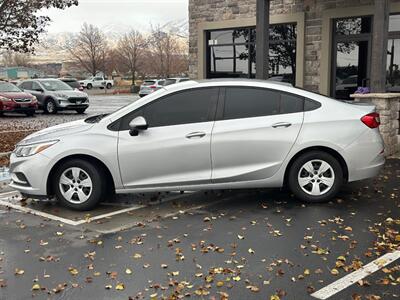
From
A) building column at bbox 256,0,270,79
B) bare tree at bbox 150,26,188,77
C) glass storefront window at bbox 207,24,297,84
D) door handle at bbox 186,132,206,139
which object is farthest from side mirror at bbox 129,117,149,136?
bare tree at bbox 150,26,188,77

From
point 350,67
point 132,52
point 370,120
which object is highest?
point 132,52

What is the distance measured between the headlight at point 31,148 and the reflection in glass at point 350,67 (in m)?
9.49

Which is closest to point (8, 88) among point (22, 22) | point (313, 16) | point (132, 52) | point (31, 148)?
point (22, 22)

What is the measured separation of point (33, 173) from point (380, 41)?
6.85 meters

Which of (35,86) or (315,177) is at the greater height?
(35,86)

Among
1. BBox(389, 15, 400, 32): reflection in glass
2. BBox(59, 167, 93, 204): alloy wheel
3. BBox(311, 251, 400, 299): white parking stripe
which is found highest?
BBox(389, 15, 400, 32): reflection in glass

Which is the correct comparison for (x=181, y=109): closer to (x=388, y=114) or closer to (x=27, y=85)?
(x=388, y=114)

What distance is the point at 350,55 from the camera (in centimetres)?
1344

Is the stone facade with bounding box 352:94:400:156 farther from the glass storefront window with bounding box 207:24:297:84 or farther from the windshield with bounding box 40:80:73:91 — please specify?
the windshield with bounding box 40:80:73:91

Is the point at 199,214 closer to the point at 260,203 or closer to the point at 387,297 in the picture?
the point at 260,203

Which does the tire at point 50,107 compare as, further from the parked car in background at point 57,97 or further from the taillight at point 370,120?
the taillight at point 370,120

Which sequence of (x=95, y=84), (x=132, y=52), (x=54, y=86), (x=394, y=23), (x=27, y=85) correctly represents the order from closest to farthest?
(x=394, y=23)
(x=54, y=86)
(x=27, y=85)
(x=95, y=84)
(x=132, y=52)

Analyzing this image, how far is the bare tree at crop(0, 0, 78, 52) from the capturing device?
493 inches

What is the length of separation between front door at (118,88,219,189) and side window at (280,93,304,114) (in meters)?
0.89
